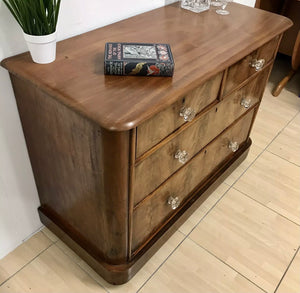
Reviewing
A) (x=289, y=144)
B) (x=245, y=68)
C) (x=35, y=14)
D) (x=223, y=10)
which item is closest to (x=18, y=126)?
(x=35, y=14)

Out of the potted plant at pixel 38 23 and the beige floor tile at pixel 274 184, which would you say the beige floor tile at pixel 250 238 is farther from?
the potted plant at pixel 38 23

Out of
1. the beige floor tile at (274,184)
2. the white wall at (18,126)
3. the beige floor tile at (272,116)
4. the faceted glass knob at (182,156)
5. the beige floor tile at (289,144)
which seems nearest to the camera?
the white wall at (18,126)

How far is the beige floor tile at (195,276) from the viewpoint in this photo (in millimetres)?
1246

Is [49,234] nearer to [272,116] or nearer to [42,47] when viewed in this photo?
[42,47]

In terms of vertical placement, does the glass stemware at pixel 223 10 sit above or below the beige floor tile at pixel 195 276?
above

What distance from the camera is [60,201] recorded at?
3.97 ft

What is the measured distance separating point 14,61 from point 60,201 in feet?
1.71

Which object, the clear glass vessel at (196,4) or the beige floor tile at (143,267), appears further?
the clear glass vessel at (196,4)

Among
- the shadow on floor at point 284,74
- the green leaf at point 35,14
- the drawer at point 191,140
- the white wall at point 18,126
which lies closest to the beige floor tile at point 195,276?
the drawer at point 191,140

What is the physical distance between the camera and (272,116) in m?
2.19

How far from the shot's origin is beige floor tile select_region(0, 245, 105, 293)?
1215mm

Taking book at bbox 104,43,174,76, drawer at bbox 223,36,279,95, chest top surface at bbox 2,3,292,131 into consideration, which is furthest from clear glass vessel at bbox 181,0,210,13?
book at bbox 104,43,174,76

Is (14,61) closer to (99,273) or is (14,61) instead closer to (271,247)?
(99,273)

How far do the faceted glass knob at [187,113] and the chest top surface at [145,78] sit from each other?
99 millimetres
